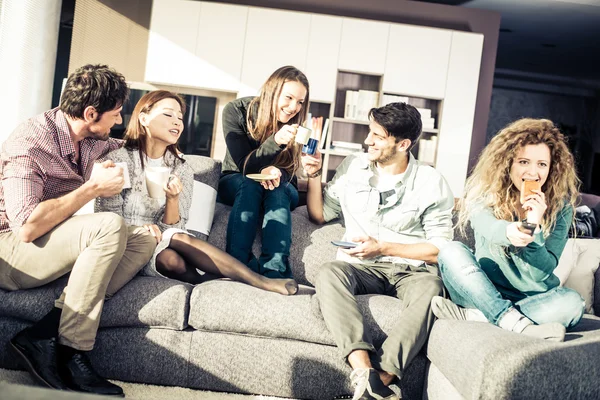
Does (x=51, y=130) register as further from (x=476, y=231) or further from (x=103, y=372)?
(x=476, y=231)

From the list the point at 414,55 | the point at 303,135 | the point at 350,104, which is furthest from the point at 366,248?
the point at 414,55

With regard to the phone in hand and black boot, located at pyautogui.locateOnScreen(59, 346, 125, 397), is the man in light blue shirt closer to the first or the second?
the phone in hand

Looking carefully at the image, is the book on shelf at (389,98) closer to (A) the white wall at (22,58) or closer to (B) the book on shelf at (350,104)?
(B) the book on shelf at (350,104)

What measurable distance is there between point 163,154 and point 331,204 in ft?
2.51

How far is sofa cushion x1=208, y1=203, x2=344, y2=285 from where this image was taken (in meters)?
2.79

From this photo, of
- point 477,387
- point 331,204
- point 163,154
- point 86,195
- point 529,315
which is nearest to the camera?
point 477,387

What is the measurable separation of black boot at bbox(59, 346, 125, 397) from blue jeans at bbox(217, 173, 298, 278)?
807 mm

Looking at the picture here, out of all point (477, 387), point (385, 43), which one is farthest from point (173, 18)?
point (477, 387)

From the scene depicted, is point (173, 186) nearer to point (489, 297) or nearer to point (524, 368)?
point (489, 297)

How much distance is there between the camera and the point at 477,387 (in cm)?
174

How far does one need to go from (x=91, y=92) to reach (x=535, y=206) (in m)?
1.58

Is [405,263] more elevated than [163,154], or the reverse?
[163,154]

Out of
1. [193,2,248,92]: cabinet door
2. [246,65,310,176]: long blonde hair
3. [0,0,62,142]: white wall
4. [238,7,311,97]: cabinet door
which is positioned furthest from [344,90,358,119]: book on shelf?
[246,65,310,176]: long blonde hair

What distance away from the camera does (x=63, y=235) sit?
206 cm
